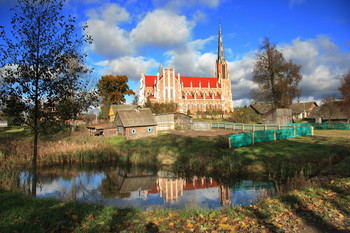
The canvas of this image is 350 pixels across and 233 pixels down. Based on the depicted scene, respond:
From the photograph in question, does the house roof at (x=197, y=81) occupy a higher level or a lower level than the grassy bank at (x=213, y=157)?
higher

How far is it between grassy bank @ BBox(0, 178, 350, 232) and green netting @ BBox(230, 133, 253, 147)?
12038mm

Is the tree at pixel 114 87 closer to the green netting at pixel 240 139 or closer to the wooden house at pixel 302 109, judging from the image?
the green netting at pixel 240 139

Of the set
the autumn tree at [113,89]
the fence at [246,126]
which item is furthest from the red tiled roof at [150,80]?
the fence at [246,126]

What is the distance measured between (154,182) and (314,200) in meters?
9.31

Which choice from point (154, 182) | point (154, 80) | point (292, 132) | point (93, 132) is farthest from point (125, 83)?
point (154, 182)

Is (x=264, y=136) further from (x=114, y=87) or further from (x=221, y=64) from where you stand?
(x=221, y=64)

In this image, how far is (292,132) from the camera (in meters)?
24.4

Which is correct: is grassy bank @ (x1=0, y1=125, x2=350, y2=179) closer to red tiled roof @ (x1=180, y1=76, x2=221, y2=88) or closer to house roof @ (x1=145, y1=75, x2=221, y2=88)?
house roof @ (x1=145, y1=75, x2=221, y2=88)

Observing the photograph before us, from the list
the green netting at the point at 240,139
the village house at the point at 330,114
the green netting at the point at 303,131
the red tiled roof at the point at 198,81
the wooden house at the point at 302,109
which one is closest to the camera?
the green netting at the point at 240,139

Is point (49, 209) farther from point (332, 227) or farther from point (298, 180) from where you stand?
point (298, 180)

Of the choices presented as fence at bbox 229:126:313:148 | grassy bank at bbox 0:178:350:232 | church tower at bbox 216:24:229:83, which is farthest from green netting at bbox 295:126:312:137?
church tower at bbox 216:24:229:83

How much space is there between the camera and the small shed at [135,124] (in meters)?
29.2

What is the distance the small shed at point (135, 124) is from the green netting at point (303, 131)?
17.8 meters

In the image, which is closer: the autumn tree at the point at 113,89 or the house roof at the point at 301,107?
the autumn tree at the point at 113,89
